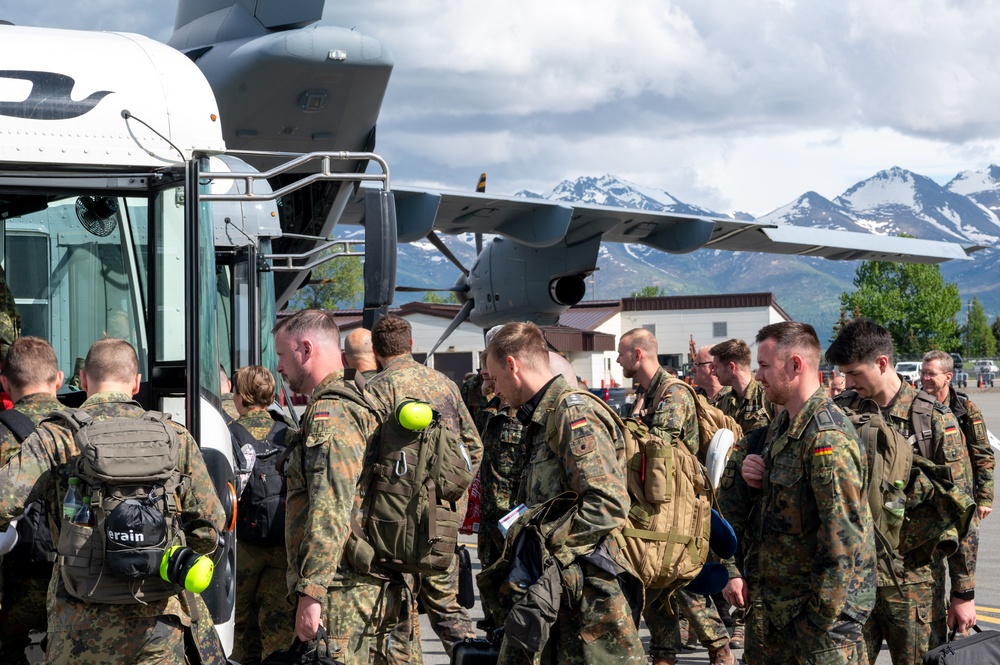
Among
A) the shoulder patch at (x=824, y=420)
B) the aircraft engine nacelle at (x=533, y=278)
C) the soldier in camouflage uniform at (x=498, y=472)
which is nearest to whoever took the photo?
the shoulder patch at (x=824, y=420)

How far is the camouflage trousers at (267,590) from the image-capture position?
505cm

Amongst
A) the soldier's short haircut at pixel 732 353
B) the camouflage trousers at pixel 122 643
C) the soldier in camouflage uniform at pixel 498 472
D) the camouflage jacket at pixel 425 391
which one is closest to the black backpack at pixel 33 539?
A: the camouflage trousers at pixel 122 643

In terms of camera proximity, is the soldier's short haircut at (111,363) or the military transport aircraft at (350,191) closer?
the soldier's short haircut at (111,363)

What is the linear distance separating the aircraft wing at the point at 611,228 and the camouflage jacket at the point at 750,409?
5437 mm

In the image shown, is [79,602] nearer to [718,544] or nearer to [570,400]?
[570,400]

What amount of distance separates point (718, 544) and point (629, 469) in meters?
0.48

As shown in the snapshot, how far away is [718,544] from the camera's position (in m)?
4.09

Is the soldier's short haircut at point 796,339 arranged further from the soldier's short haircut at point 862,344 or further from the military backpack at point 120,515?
the military backpack at point 120,515

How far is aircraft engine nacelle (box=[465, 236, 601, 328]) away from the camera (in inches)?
571

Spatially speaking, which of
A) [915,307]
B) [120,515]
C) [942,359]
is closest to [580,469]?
[120,515]

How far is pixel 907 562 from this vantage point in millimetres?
4633

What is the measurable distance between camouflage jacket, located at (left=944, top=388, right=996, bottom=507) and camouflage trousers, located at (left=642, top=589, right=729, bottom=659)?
166cm

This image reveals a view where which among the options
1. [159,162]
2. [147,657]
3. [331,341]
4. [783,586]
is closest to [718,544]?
[783,586]

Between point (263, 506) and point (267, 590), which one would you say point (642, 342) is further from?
point (267, 590)
